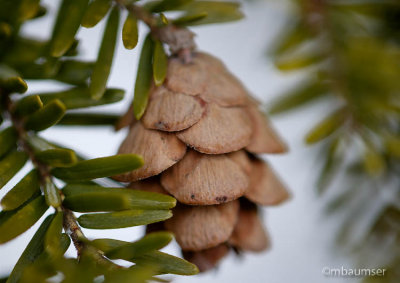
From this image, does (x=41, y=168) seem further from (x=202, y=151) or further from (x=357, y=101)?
(x=357, y=101)

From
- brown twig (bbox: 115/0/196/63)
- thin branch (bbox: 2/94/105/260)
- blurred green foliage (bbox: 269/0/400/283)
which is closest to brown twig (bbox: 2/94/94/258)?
thin branch (bbox: 2/94/105/260)

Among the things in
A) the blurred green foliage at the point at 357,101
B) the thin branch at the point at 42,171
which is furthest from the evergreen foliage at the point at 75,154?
the blurred green foliage at the point at 357,101

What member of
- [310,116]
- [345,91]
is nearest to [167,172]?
[345,91]

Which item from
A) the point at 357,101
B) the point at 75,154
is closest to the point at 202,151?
the point at 75,154

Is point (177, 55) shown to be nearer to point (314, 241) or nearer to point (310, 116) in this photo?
point (314, 241)

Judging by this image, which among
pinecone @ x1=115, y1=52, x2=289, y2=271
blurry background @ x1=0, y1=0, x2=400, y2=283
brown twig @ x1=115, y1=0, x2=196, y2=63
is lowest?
blurry background @ x1=0, y1=0, x2=400, y2=283

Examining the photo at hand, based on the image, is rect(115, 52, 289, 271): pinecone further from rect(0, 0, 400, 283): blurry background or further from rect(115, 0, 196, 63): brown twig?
rect(0, 0, 400, 283): blurry background

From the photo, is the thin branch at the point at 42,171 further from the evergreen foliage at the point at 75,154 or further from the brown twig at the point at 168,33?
the brown twig at the point at 168,33
